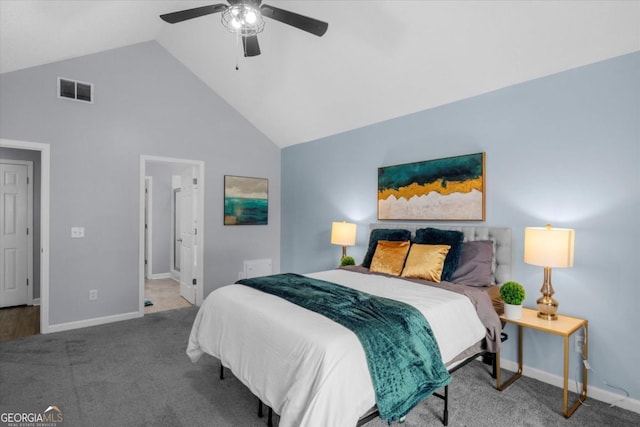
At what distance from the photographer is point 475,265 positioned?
2.86 metres

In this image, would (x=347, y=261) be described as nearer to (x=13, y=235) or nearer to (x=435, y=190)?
(x=435, y=190)

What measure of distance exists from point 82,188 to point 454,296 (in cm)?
414

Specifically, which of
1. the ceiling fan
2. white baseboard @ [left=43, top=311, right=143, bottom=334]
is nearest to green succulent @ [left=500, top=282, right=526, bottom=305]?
the ceiling fan

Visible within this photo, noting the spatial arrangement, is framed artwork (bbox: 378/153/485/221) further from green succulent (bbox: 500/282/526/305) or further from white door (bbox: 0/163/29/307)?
white door (bbox: 0/163/29/307)

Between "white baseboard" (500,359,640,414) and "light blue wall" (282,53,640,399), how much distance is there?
0.15 ft

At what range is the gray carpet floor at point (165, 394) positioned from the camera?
84.1 inches

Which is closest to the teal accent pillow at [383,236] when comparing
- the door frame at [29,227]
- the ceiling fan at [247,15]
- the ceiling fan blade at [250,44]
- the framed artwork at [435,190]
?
the framed artwork at [435,190]

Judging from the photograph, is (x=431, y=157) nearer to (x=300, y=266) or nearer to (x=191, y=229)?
(x=300, y=266)

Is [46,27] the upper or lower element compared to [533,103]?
upper

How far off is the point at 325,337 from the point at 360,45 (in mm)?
2704

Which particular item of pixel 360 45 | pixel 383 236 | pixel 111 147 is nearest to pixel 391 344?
pixel 383 236

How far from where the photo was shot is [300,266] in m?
5.27

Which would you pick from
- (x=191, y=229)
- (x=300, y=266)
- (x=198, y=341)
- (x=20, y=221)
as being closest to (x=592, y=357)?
(x=198, y=341)

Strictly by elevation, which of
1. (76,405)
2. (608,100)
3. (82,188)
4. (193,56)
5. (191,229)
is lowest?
(76,405)
